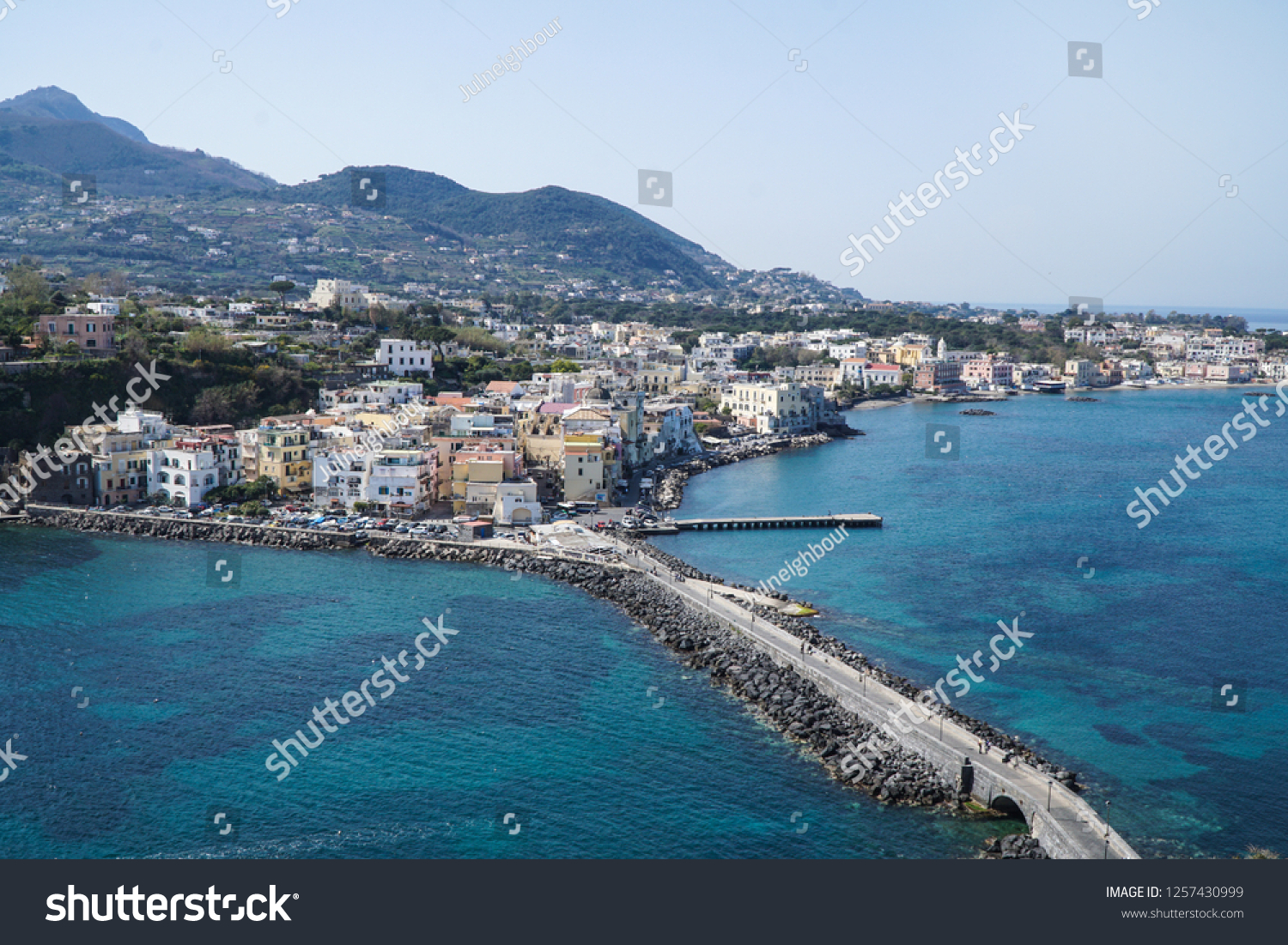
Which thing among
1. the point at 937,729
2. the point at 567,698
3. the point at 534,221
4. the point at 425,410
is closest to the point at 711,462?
the point at 425,410

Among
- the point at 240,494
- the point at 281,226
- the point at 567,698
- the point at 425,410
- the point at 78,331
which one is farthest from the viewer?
the point at 281,226

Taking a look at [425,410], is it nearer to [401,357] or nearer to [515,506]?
[515,506]

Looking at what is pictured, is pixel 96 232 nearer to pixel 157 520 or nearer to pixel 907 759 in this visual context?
pixel 157 520

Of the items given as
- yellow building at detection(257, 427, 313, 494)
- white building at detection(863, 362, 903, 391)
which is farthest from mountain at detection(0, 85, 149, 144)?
yellow building at detection(257, 427, 313, 494)

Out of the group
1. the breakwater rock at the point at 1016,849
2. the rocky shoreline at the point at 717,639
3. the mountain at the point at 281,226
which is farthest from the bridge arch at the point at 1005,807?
the mountain at the point at 281,226

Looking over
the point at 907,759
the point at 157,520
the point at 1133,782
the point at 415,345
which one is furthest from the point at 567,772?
the point at 415,345

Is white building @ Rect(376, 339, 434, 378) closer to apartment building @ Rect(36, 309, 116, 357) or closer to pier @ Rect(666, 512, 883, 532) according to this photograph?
apartment building @ Rect(36, 309, 116, 357)

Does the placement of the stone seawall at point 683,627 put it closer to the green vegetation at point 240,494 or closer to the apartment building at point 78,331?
the green vegetation at point 240,494
